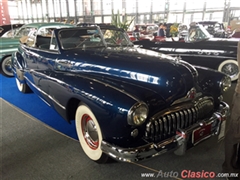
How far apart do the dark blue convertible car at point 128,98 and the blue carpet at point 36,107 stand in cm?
58

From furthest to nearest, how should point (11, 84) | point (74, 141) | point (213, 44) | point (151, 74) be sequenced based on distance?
point (11, 84), point (213, 44), point (74, 141), point (151, 74)

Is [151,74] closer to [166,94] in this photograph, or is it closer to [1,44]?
[166,94]

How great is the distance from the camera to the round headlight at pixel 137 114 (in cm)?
189

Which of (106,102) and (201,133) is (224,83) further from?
(106,102)

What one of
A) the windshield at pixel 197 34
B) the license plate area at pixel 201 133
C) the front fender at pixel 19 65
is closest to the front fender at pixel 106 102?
the license plate area at pixel 201 133

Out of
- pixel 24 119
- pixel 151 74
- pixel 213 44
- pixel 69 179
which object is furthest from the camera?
pixel 213 44

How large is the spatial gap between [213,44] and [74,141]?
4.40 m

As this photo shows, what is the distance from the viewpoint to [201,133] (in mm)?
2230

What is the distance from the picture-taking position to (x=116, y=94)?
6.77ft

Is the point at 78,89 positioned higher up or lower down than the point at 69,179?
higher up

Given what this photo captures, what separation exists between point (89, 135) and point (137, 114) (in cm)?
89

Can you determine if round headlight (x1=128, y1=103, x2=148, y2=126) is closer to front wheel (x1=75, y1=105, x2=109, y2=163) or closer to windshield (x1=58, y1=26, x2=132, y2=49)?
front wheel (x1=75, y1=105, x2=109, y2=163)

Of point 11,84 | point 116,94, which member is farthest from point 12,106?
point 116,94

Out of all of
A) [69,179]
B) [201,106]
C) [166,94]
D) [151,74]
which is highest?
[151,74]
